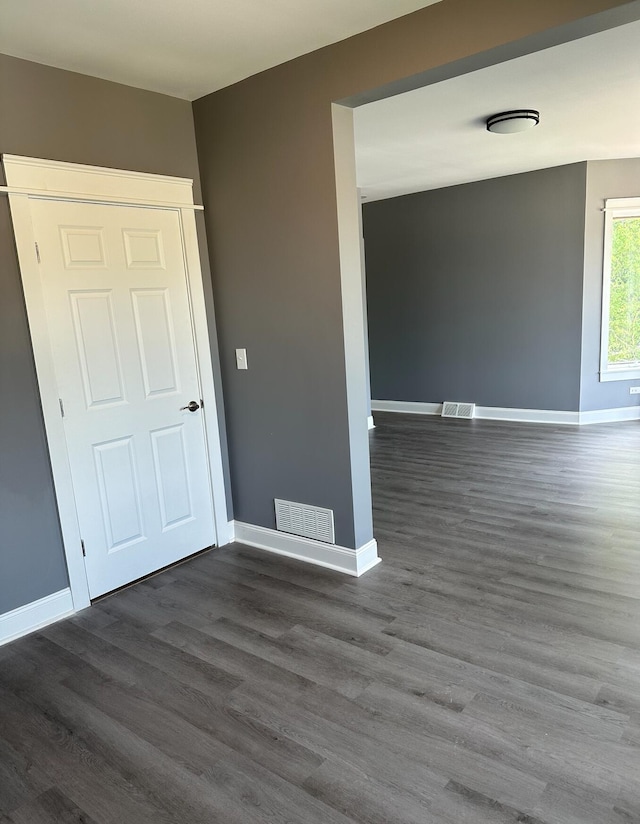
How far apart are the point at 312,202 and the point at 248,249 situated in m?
0.53

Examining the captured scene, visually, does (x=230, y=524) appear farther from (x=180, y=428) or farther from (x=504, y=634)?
(x=504, y=634)

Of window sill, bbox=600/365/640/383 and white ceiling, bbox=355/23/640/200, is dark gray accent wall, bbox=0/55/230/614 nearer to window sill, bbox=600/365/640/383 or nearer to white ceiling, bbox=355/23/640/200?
white ceiling, bbox=355/23/640/200

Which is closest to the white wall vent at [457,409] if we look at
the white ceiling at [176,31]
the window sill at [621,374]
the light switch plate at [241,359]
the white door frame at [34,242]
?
the window sill at [621,374]

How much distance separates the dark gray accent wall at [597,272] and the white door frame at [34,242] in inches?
172

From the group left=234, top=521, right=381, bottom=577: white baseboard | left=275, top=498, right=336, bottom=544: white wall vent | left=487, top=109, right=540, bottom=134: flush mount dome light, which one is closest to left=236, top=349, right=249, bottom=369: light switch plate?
left=275, top=498, right=336, bottom=544: white wall vent

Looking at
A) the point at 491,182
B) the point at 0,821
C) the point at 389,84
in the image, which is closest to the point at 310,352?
the point at 389,84

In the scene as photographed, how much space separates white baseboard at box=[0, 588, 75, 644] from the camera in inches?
106

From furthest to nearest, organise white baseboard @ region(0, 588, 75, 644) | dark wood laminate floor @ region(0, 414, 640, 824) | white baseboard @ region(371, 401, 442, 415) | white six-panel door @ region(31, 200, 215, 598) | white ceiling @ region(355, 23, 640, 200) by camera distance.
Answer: white baseboard @ region(371, 401, 442, 415), white ceiling @ region(355, 23, 640, 200), white six-panel door @ region(31, 200, 215, 598), white baseboard @ region(0, 588, 75, 644), dark wood laminate floor @ region(0, 414, 640, 824)

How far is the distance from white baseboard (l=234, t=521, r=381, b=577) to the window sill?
13.3 ft

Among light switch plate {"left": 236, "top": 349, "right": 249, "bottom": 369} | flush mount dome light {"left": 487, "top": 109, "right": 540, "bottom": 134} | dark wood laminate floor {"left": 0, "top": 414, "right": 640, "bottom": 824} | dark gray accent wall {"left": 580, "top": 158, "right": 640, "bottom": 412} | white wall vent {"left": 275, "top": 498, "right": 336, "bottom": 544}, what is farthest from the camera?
dark gray accent wall {"left": 580, "top": 158, "right": 640, "bottom": 412}

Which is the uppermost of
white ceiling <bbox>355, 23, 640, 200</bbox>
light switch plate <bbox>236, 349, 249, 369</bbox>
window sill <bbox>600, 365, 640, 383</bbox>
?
white ceiling <bbox>355, 23, 640, 200</bbox>

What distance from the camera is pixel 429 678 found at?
7.38 feet

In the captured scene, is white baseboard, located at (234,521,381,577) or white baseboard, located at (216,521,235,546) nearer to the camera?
white baseboard, located at (234,521,381,577)

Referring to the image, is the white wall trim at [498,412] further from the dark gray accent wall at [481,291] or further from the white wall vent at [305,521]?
the white wall vent at [305,521]
